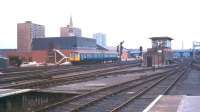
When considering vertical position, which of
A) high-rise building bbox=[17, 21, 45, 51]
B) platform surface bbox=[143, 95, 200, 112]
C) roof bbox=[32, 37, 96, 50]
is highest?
high-rise building bbox=[17, 21, 45, 51]

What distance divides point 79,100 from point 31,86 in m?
7.15

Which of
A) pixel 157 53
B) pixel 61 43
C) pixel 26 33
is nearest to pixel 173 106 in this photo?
pixel 157 53

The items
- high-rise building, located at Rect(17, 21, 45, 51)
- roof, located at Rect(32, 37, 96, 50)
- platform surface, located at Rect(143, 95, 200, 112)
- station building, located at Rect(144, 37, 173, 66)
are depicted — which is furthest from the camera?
high-rise building, located at Rect(17, 21, 45, 51)

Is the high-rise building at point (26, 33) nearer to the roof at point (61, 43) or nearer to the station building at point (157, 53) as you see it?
the roof at point (61, 43)

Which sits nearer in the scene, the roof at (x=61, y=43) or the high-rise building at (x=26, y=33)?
the roof at (x=61, y=43)

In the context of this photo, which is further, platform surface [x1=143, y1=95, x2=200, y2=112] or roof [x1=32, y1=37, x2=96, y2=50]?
roof [x1=32, y1=37, x2=96, y2=50]

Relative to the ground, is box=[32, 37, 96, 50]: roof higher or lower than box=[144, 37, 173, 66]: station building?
higher

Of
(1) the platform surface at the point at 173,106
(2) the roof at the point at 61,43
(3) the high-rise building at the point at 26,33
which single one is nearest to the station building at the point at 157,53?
(2) the roof at the point at 61,43

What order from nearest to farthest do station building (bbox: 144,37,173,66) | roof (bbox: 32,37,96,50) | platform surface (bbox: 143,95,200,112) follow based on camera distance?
1. platform surface (bbox: 143,95,200,112)
2. station building (bbox: 144,37,173,66)
3. roof (bbox: 32,37,96,50)

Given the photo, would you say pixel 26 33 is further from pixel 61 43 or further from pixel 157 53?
pixel 157 53

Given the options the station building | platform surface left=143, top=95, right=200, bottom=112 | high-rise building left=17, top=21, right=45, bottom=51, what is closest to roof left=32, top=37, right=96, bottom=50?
the station building

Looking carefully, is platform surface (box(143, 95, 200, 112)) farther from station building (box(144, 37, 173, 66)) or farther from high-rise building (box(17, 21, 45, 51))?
high-rise building (box(17, 21, 45, 51))

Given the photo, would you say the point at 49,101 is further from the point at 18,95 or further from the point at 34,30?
the point at 34,30

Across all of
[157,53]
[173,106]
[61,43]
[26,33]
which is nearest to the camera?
[173,106]
